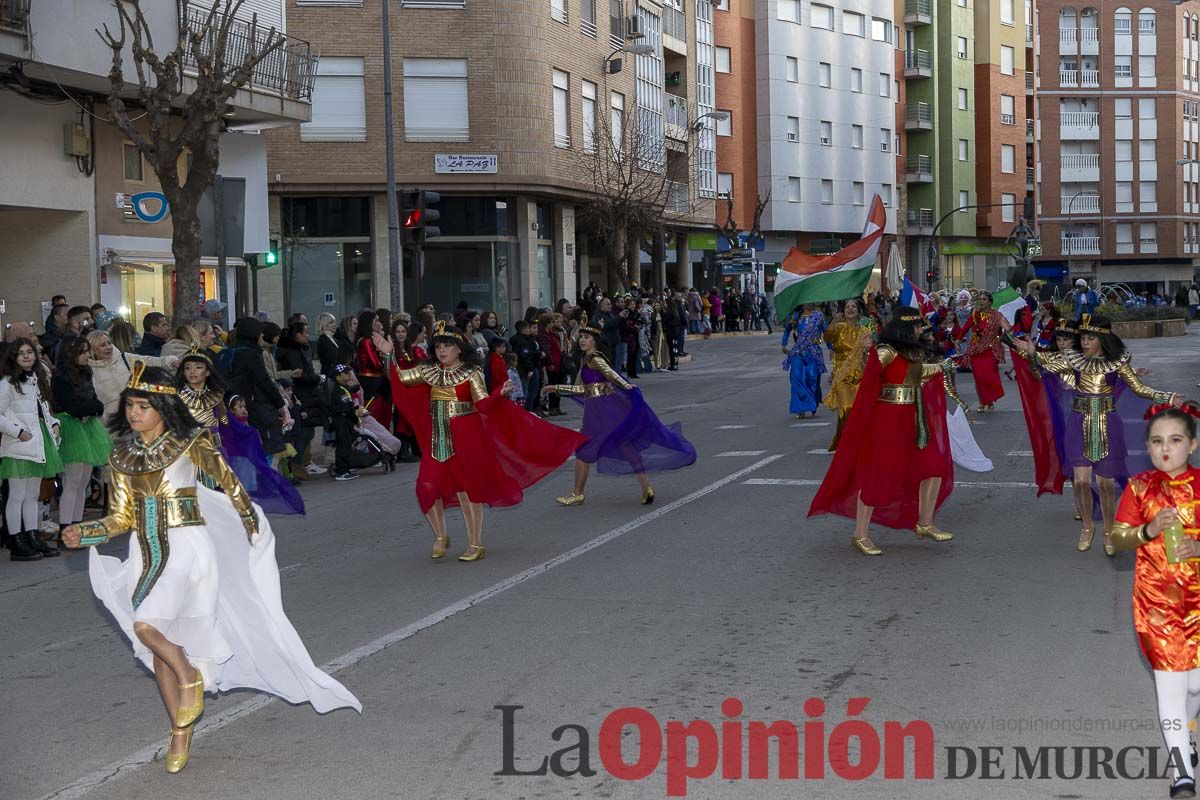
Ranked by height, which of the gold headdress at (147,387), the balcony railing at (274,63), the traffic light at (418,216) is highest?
the balcony railing at (274,63)

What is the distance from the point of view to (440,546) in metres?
10.4

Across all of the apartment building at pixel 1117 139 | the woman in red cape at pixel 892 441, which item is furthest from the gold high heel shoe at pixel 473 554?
the apartment building at pixel 1117 139

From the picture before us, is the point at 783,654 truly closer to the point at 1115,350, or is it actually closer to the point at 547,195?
the point at 1115,350

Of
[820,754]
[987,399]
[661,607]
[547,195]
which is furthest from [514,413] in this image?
[547,195]

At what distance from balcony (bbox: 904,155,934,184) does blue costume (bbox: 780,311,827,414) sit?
55.0 metres

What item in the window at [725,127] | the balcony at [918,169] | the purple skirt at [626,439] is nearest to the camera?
the purple skirt at [626,439]

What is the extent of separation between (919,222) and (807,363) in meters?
55.9

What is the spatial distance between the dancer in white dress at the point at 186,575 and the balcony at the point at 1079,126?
299ft

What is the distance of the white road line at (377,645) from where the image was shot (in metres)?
5.52

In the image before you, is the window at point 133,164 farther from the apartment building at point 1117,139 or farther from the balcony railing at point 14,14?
the apartment building at point 1117,139

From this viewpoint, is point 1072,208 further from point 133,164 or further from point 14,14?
point 14,14

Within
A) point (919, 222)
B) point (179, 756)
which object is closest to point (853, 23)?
point (919, 222)

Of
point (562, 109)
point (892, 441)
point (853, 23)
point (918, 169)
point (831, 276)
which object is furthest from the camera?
point (918, 169)

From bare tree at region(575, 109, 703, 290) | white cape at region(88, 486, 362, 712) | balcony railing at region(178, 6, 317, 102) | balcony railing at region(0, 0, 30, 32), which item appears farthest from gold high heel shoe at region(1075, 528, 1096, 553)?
bare tree at region(575, 109, 703, 290)
